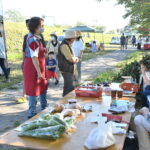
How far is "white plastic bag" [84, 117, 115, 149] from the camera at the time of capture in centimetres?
203

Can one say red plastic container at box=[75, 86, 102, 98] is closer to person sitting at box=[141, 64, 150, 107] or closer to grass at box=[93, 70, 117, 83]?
person sitting at box=[141, 64, 150, 107]

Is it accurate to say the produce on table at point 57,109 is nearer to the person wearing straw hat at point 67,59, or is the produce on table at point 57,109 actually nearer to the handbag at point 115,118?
the handbag at point 115,118

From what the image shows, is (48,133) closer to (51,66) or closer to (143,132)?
(143,132)

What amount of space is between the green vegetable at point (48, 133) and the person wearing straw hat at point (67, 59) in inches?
92.9

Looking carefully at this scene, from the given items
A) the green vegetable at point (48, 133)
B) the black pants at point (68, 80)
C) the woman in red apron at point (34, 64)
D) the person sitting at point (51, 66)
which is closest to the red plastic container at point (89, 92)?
the woman in red apron at point (34, 64)

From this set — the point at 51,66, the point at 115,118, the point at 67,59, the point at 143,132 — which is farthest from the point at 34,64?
the point at 51,66

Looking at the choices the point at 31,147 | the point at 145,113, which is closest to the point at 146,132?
the point at 145,113

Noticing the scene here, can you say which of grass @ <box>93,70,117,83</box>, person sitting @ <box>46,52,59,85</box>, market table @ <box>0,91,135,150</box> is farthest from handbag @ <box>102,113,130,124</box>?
person sitting @ <box>46,52,59,85</box>

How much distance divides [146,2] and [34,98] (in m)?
4.83

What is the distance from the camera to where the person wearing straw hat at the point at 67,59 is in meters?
4.43

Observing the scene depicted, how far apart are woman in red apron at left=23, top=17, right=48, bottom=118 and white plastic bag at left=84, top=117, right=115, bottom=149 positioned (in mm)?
1902

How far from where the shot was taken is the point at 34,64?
12.2 feet

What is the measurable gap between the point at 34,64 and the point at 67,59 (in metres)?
0.95

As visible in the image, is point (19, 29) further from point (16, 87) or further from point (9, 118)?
point (9, 118)
